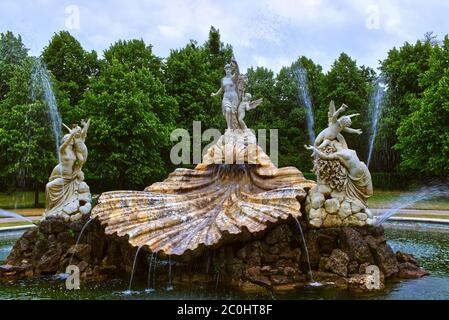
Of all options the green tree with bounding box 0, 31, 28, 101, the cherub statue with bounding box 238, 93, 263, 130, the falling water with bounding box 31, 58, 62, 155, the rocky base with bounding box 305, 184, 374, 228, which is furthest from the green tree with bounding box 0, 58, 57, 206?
the rocky base with bounding box 305, 184, 374, 228

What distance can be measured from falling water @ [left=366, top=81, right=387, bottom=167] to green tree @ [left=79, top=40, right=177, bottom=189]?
16.4 metres

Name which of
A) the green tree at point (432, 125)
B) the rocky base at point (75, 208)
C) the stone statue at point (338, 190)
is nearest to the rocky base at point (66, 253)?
the rocky base at point (75, 208)

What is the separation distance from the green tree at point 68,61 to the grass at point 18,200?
7.64 meters

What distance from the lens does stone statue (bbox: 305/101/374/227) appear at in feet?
43.2

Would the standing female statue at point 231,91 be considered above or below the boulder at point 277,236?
above

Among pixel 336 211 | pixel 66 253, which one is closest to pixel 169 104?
pixel 66 253

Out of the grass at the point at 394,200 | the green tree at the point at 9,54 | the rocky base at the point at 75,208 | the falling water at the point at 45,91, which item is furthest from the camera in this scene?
the green tree at the point at 9,54

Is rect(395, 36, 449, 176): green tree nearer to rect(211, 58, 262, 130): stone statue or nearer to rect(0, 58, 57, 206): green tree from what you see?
rect(211, 58, 262, 130): stone statue

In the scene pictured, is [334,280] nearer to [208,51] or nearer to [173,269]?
[173,269]

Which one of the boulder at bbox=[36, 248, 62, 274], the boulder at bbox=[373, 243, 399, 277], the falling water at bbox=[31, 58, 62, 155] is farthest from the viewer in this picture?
the falling water at bbox=[31, 58, 62, 155]

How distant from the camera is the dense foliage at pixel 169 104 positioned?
32.7 meters

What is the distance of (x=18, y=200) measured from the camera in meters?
36.0

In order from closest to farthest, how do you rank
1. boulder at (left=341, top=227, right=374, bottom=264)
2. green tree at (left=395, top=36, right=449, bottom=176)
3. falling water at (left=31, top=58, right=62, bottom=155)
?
boulder at (left=341, top=227, right=374, bottom=264) < green tree at (left=395, top=36, right=449, bottom=176) < falling water at (left=31, top=58, right=62, bottom=155)

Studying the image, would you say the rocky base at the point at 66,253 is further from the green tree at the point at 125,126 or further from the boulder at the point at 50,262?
the green tree at the point at 125,126
